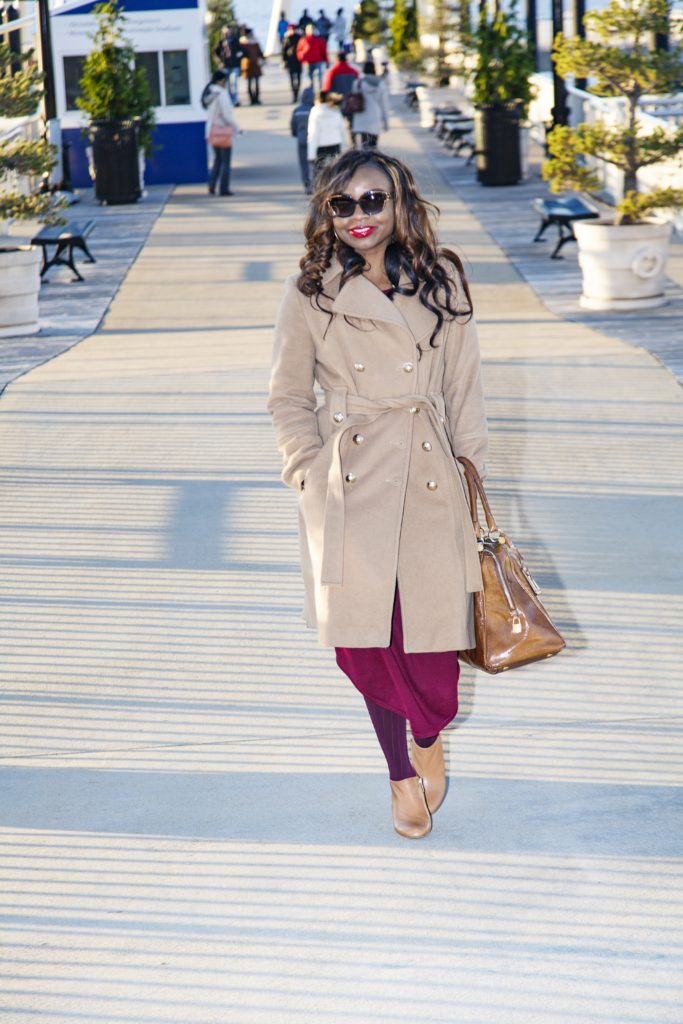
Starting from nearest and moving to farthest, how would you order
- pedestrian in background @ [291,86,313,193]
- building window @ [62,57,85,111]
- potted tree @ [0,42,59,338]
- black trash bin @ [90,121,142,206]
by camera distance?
potted tree @ [0,42,59,338]
pedestrian in background @ [291,86,313,193]
black trash bin @ [90,121,142,206]
building window @ [62,57,85,111]

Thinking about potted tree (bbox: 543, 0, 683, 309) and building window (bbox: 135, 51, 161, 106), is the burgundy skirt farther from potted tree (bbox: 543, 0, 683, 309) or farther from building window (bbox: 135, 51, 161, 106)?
building window (bbox: 135, 51, 161, 106)

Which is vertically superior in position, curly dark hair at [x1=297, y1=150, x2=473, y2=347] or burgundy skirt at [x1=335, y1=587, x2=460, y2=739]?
curly dark hair at [x1=297, y1=150, x2=473, y2=347]

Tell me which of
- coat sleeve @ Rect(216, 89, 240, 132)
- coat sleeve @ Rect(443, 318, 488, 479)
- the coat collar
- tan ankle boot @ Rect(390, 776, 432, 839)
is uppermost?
the coat collar

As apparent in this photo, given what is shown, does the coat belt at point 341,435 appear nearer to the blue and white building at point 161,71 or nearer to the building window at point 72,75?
the blue and white building at point 161,71

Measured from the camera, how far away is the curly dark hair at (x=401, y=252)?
3.72 m

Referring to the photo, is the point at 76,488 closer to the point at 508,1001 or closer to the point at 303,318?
the point at 303,318

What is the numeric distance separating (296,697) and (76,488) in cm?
310

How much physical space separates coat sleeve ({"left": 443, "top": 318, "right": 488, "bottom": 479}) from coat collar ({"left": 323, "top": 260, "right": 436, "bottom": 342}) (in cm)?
8

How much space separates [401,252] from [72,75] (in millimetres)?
22242

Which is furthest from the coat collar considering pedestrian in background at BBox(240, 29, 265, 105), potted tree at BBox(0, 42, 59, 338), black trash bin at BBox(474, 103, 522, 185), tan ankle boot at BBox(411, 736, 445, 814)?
pedestrian in background at BBox(240, 29, 265, 105)

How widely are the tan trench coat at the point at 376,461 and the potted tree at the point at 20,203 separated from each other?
30.0 ft

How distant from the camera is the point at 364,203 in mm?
3689

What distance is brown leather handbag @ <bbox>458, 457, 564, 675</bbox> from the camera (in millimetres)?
3803

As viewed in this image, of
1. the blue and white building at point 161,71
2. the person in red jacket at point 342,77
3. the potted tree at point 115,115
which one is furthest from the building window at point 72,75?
the person in red jacket at point 342,77
